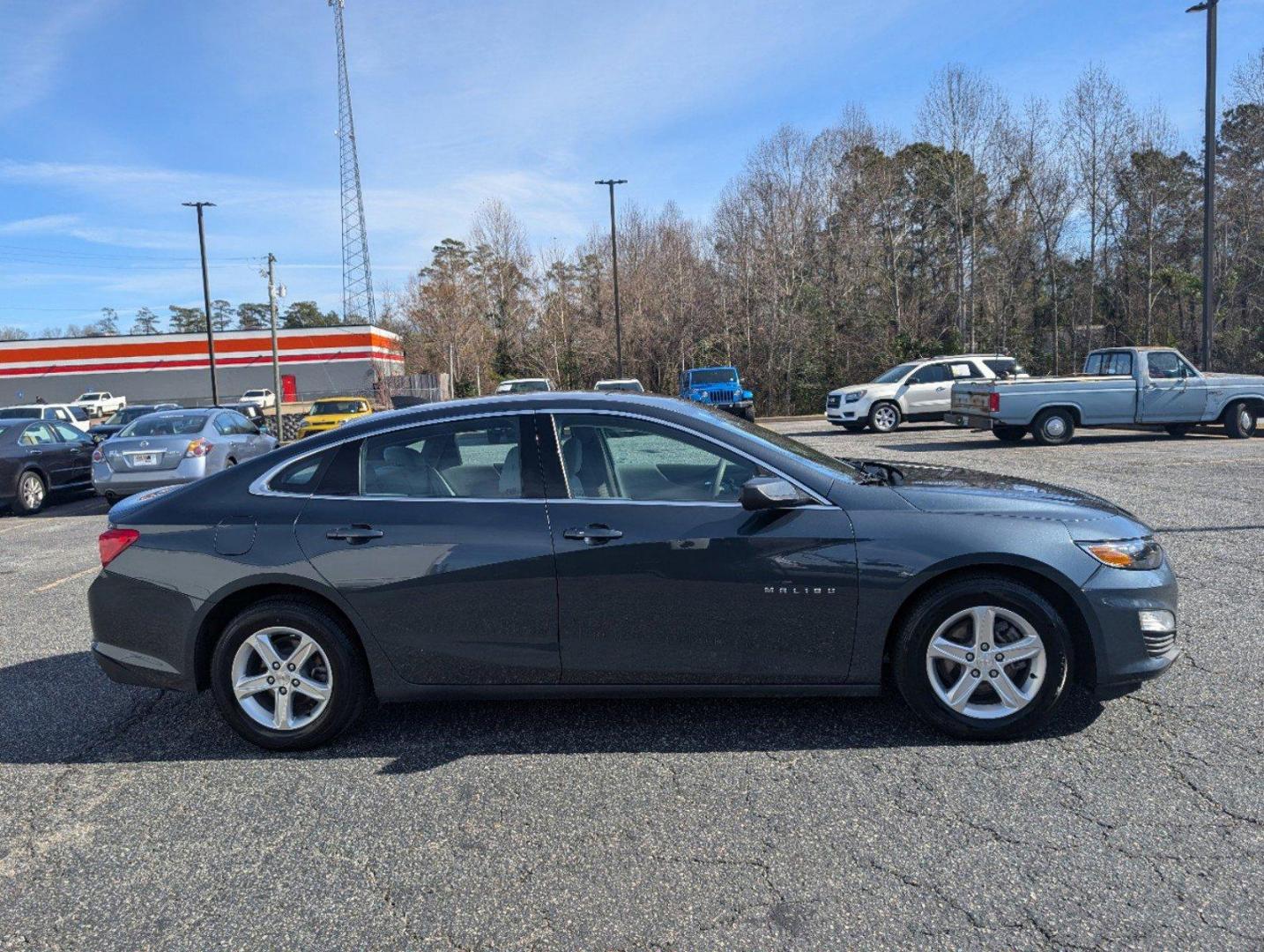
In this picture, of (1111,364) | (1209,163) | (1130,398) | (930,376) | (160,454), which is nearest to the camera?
(160,454)

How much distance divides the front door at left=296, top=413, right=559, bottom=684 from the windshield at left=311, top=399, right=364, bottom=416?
22856 millimetres

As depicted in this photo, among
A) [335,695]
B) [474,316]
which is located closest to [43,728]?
[335,695]

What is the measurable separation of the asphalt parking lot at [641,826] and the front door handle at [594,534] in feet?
3.11

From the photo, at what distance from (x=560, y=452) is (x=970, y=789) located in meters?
2.20

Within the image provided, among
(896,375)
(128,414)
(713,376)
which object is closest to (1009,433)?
(896,375)

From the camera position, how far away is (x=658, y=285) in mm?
52062

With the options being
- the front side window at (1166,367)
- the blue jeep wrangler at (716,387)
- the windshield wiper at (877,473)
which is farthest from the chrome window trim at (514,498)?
the blue jeep wrangler at (716,387)

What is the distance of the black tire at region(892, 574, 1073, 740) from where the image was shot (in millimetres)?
3820

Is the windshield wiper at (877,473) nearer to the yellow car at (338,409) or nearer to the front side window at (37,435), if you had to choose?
the front side window at (37,435)

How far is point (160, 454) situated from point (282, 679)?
10027mm

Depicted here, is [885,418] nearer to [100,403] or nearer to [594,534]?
[594,534]

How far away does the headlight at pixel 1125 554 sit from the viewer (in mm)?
3875

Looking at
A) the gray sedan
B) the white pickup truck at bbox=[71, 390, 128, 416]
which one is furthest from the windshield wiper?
the white pickup truck at bbox=[71, 390, 128, 416]

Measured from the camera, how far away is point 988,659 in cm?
385
